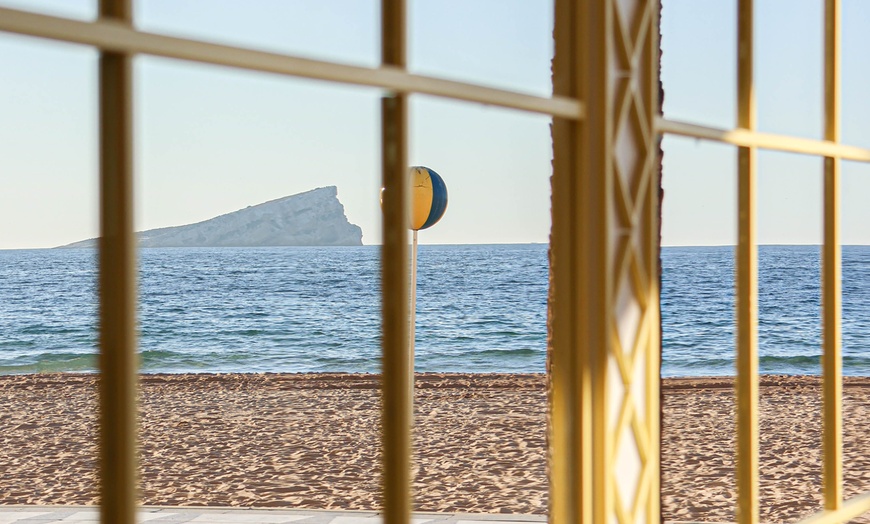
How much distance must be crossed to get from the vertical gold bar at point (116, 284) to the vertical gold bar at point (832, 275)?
2903 mm

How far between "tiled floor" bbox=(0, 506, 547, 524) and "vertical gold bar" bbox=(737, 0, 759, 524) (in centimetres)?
318

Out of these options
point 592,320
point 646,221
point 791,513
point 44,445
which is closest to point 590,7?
point 646,221

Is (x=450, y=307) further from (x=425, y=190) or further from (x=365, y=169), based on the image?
(x=425, y=190)

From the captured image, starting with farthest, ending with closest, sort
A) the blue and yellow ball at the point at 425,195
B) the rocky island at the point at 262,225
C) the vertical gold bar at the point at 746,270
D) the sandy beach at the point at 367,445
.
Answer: the rocky island at the point at 262,225 < the blue and yellow ball at the point at 425,195 < the sandy beach at the point at 367,445 < the vertical gold bar at the point at 746,270

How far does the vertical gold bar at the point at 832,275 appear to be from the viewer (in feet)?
11.8

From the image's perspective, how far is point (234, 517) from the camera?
22.0ft

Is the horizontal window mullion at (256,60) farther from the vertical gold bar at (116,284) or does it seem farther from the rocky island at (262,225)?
the rocky island at (262,225)

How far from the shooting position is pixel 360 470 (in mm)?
11227

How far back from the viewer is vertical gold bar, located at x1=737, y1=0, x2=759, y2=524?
3.12 metres

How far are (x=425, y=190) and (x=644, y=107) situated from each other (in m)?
8.43

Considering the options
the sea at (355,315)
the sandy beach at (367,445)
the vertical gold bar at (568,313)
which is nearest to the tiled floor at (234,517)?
the sandy beach at (367,445)

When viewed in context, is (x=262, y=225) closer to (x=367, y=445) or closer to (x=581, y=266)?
(x=367, y=445)

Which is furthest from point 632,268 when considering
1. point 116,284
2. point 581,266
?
point 116,284

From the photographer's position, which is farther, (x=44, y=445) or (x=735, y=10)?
(x=44, y=445)
